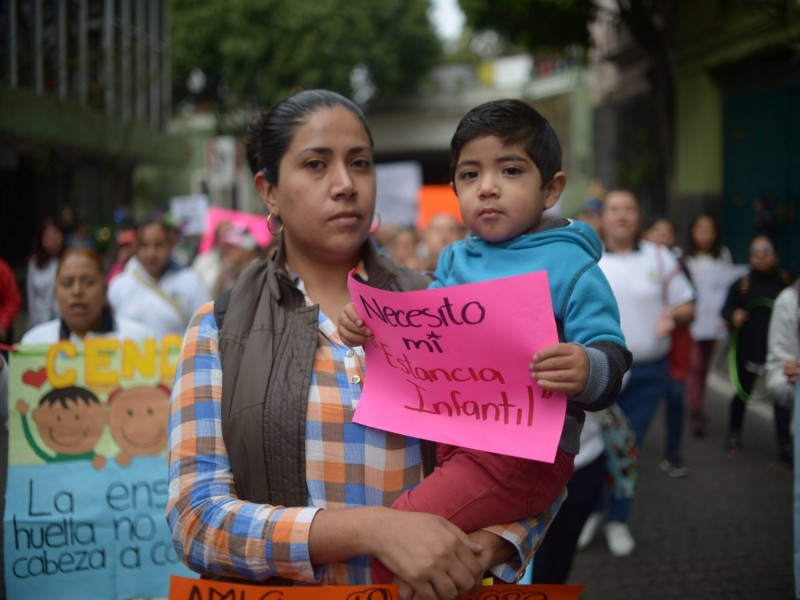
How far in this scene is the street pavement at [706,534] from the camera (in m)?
4.34

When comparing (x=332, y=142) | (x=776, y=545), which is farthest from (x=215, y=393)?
(x=776, y=545)

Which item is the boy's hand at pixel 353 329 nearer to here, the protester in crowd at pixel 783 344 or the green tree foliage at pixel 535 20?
the protester in crowd at pixel 783 344

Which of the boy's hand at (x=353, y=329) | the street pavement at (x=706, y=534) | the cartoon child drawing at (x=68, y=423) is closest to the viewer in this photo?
the boy's hand at (x=353, y=329)

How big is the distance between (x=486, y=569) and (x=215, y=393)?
694 mm

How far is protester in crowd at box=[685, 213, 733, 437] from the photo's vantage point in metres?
7.69

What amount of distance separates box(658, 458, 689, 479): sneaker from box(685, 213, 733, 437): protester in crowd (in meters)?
0.96

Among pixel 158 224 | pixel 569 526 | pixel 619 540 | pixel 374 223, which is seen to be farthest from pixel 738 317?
pixel 374 223

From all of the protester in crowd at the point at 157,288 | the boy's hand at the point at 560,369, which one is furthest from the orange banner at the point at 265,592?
the protester in crowd at the point at 157,288

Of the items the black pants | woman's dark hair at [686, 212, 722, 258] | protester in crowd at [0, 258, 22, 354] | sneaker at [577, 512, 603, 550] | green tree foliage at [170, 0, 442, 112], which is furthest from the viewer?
green tree foliage at [170, 0, 442, 112]

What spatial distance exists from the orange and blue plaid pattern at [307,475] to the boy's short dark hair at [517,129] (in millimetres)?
613

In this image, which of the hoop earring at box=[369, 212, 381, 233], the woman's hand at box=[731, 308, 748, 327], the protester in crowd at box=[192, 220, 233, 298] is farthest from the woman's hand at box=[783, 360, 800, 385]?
the protester in crowd at box=[192, 220, 233, 298]

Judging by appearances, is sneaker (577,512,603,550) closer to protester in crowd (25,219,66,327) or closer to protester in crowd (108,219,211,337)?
protester in crowd (108,219,211,337)

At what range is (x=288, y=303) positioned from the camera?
1.89 m

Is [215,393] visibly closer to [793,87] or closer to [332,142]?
[332,142]
